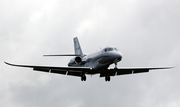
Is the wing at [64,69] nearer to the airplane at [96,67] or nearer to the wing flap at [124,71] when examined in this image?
the airplane at [96,67]

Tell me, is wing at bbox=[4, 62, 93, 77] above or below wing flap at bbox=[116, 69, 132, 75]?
above

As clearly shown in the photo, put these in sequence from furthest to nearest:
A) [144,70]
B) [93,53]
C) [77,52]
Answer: [77,52] < [144,70] < [93,53]

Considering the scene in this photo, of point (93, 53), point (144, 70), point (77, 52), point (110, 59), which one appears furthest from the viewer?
point (77, 52)

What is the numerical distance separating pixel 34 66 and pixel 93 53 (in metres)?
7.94

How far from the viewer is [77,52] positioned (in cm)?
5656

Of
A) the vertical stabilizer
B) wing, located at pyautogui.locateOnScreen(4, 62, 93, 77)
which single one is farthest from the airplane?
the vertical stabilizer

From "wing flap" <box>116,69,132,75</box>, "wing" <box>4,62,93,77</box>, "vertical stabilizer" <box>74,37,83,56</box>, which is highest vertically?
"vertical stabilizer" <box>74,37,83,56</box>

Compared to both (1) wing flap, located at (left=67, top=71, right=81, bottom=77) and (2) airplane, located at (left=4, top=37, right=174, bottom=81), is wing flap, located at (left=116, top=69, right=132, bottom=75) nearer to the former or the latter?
(2) airplane, located at (left=4, top=37, right=174, bottom=81)

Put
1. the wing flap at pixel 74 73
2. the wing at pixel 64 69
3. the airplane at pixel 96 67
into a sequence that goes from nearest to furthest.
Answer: the airplane at pixel 96 67 → the wing at pixel 64 69 → the wing flap at pixel 74 73

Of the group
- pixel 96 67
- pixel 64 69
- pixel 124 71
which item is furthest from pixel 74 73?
pixel 124 71

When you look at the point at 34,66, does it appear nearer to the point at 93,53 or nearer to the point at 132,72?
the point at 93,53

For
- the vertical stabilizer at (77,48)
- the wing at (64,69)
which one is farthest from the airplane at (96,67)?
the vertical stabilizer at (77,48)

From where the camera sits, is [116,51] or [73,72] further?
[73,72]

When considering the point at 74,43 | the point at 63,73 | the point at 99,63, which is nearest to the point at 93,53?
the point at 99,63
